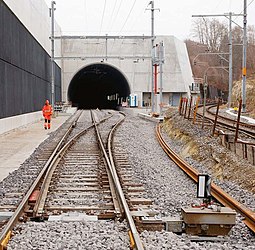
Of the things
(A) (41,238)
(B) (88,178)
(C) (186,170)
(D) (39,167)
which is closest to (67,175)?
(B) (88,178)

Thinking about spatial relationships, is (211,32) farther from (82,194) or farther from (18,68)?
(82,194)

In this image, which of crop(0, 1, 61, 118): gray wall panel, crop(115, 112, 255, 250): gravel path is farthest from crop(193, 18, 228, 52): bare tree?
crop(115, 112, 255, 250): gravel path

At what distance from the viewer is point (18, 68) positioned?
2436 centimetres

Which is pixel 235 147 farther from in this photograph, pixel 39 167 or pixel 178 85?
pixel 178 85

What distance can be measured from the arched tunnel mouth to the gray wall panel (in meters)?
27.0

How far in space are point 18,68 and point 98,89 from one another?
63.2m

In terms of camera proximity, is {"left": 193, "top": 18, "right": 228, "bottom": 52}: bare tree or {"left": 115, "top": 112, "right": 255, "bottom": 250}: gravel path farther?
{"left": 193, "top": 18, "right": 228, "bottom": 52}: bare tree

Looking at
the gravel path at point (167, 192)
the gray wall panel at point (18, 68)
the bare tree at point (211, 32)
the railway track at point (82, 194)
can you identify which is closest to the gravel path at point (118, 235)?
the gravel path at point (167, 192)

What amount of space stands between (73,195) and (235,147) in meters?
7.03

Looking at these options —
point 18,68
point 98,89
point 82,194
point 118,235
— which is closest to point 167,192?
point 82,194

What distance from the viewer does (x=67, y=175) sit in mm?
9961

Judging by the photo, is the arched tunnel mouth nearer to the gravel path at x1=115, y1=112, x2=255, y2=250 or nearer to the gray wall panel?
the gray wall panel

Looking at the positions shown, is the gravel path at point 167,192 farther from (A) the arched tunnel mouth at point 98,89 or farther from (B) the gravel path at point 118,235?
(A) the arched tunnel mouth at point 98,89

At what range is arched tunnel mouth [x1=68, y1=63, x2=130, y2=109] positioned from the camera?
6525cm
